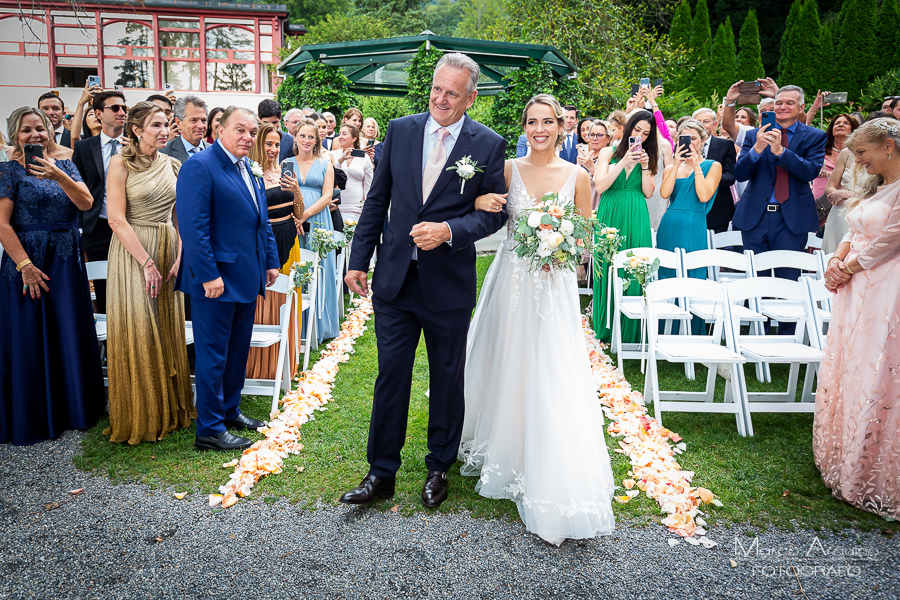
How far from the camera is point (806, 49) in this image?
18688 millimetres

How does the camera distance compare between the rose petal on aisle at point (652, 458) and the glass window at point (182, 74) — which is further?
the glass window at point (182, 74)

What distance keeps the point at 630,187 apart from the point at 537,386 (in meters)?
3.73

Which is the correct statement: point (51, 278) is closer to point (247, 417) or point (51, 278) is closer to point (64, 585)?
point (247, 417)

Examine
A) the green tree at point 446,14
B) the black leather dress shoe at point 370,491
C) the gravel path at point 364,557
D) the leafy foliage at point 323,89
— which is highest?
the green tree at point 446,14

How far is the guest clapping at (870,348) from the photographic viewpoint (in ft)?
11.1

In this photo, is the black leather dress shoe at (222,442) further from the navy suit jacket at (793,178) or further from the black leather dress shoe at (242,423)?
the navy suit jacket at (793,178)

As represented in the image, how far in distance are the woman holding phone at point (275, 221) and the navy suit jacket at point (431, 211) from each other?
2262mm

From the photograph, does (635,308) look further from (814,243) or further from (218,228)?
(218,228)

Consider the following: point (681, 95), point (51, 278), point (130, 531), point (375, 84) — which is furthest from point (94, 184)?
point (681, 95)

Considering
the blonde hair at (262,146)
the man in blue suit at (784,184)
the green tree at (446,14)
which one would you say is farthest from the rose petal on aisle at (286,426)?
the green tree at (446,14)

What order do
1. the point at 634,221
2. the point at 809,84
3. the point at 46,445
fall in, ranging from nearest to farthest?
the point at 46,445
the point at 634,221
the point at 809,84

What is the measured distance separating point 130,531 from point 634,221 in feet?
16.9

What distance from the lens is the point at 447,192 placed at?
10.1 feet

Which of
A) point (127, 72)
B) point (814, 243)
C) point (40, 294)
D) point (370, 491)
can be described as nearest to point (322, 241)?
point (40, 294)
